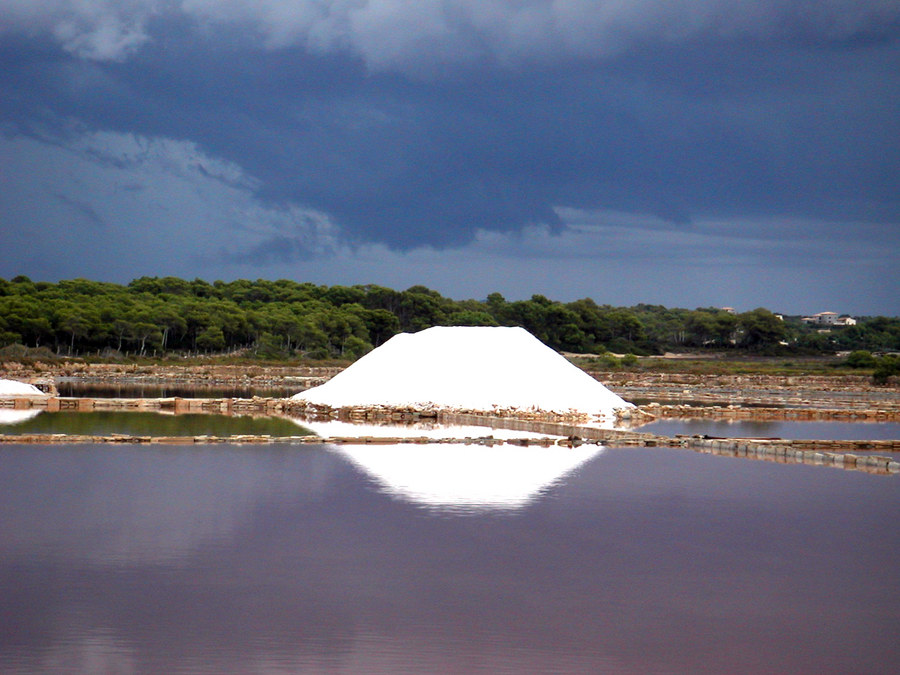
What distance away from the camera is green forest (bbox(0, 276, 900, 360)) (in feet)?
149

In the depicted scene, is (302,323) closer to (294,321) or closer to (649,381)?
(294,321)

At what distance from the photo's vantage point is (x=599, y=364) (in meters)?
48.8

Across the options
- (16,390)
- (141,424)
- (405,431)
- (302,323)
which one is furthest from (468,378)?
(302,323)

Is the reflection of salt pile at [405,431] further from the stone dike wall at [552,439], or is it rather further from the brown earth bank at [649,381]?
the brown earth bank at [649,381]

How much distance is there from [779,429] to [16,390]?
15987 millimetres

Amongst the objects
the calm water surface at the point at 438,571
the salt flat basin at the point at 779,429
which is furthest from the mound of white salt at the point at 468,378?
the calm water surface at the point at 438,571

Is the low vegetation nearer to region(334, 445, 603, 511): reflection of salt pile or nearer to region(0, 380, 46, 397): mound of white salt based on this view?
region(0, 380, 46, 397): mound of white salt

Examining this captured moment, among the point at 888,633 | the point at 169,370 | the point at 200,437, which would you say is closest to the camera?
the point at 888,633

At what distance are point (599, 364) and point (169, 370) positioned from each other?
20.5m

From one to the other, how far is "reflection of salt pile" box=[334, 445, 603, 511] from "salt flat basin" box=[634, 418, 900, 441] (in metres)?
3.88

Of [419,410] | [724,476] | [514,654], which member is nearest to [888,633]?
[514,654]

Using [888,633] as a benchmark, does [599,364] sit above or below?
above

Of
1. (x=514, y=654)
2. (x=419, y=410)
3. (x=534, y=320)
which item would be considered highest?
(x=534, y=320)

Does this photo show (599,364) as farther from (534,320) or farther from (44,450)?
(44,450)
